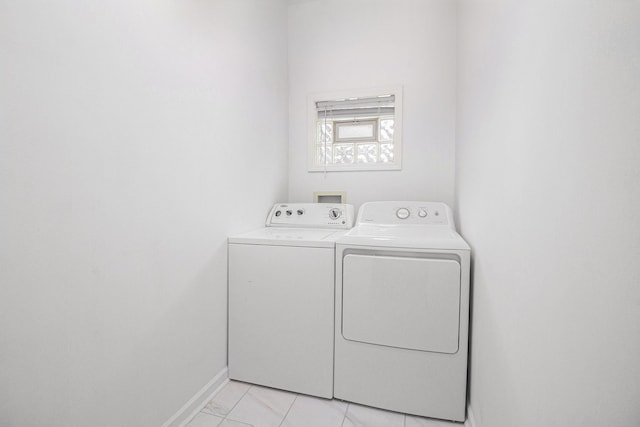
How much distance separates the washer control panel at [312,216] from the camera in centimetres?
200

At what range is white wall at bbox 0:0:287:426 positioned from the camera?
2.37 feet

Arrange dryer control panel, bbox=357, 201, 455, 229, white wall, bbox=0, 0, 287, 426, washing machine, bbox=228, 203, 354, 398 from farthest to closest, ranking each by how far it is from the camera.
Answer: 1. dryer control panel, bbox=357, 201, 455, 229
2. washing machine, bbox=228, 203, 354, 398
3. white wall, bbox=0, 0, 287, 426

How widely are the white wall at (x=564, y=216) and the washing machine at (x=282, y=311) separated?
0.78m

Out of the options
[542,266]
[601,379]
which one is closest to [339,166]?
[542,266]

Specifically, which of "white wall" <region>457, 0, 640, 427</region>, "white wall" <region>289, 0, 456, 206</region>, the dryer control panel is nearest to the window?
"white wall" <region>289, 0, 456, 206</region>

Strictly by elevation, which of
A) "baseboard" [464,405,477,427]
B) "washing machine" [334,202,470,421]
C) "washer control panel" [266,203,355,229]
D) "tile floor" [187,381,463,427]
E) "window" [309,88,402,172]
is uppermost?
"window" [309,88,402,172]

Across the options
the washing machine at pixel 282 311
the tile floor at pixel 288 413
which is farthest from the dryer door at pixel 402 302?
the tile floor at pixel 288 413

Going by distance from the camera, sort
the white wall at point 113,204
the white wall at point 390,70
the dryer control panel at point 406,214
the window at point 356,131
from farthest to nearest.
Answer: the window at point 356,131 < the white wall at point 390,70 < the dryer control panel at point 406,214 < the white wall at point 113,204

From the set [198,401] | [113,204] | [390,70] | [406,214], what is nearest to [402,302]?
[406,214]

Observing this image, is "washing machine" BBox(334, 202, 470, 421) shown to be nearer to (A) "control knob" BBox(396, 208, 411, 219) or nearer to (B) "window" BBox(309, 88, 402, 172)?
(A) "control knob" BBox(396, 208, 411, 219)

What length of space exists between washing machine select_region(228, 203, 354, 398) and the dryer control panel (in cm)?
58

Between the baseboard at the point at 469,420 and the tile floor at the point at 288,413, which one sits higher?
the baseboard at the point at 469,420

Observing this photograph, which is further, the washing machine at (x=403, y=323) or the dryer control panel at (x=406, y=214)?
the dryer control panel at (x=406, y=214)

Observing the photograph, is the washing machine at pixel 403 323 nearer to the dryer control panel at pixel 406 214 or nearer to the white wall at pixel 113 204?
the dryer control panel at pixel 406 214
